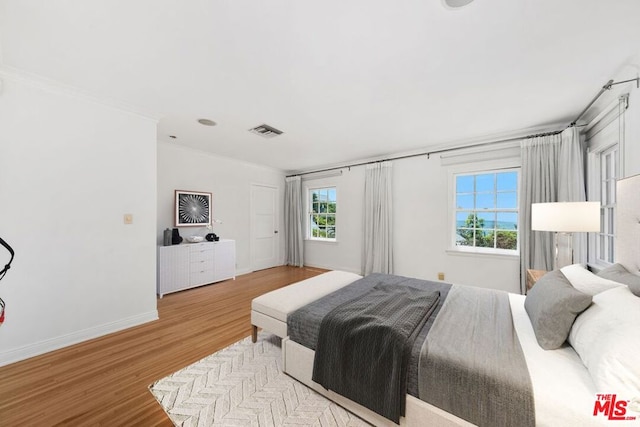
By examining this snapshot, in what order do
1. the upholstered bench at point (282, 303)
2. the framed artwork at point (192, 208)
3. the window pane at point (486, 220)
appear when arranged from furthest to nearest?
1. the framed artwork at point (192, 208)
2. the window pane at point (486, 220)
3. the upholstered bench at point (282, 303)

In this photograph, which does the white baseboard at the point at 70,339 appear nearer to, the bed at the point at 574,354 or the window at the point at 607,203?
the bed at the point at 574,354

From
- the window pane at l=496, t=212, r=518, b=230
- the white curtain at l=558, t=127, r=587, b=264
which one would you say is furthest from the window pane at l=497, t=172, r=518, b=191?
the white curtain at l=558, t=127, r=587, b=264

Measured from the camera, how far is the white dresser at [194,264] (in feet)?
12.1

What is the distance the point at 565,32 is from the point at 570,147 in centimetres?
195

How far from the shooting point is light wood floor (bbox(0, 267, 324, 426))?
1.51 metres

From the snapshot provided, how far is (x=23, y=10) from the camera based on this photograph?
1412 millimetres

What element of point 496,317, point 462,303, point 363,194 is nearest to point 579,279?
point 496,317

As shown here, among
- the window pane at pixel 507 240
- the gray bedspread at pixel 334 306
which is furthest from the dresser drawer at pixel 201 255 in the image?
the window pane at pixel 507 240

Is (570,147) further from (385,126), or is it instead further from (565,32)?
(385,126)

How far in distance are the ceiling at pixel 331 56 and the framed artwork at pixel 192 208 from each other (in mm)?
1587

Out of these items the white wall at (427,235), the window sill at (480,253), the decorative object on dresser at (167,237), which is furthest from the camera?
the decorative object on dresser at (167,237)

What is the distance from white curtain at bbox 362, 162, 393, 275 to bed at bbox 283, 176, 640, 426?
8.65 ft

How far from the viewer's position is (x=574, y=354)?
4.06ft

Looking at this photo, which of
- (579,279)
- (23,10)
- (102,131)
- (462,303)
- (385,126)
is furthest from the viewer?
(385,126)
